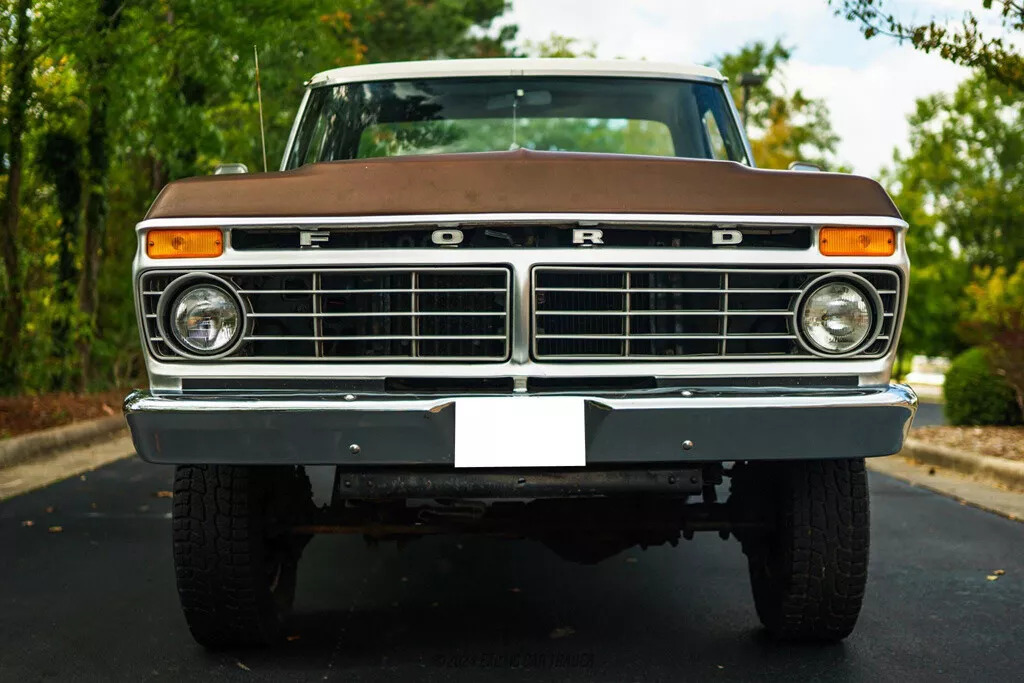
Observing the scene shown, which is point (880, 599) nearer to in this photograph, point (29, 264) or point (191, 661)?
point (191, 661)

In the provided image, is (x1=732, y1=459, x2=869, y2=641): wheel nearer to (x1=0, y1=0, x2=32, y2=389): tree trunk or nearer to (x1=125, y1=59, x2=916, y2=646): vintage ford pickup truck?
(x1=125, y1=59, x2=916, y2=646): vintage ford pickup truck

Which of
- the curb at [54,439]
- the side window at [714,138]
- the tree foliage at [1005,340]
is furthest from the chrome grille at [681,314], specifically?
the tree foliage at [1005,340]

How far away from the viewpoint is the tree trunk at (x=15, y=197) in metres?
9.40

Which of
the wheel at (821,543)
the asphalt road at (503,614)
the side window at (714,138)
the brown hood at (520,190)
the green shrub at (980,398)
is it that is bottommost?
the green shrub at (980,398)

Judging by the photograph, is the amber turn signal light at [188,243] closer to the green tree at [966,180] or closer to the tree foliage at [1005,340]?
the tree foliage at [1005,340]

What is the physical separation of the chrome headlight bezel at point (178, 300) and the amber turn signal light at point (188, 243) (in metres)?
0.06

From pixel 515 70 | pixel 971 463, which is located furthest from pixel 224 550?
pixel 971 463

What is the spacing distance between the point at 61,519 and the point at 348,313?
3.71 meters

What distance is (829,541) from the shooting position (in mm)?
3557

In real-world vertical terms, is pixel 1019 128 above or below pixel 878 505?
above

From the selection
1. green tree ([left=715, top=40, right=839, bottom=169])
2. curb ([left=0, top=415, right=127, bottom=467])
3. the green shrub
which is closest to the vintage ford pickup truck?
curb ([left=0, top=415, right=127, bottom=467])

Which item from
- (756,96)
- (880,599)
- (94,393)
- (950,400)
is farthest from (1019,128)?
(880,599)

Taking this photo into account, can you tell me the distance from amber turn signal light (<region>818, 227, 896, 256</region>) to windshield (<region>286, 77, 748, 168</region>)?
1406mm

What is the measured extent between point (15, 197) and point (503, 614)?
7957 mm
